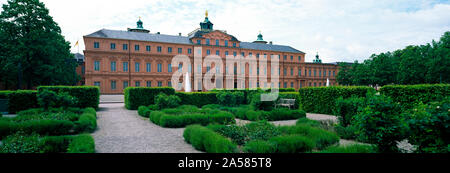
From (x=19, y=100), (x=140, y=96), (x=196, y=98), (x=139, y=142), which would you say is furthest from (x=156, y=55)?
(x=139, y=142)

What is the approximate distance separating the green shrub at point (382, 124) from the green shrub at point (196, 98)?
16414 mm

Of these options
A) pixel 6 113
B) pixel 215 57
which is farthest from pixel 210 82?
pixel 6 113

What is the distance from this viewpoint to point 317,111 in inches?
669

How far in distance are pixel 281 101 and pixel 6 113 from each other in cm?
1939

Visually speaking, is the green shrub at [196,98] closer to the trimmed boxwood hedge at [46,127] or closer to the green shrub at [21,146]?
the trimmed boxwood hedge at [46,127]

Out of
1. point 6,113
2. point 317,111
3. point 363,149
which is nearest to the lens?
point 363,149

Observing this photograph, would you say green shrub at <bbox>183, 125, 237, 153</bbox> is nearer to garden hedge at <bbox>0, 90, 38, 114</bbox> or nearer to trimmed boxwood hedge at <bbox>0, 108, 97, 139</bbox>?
trimmed boxwood hedge at <bbox>0, 108, 97, 139</bbox>

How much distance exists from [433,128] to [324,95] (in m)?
12.1

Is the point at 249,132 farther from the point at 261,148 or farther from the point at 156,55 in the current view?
the point at 156,55

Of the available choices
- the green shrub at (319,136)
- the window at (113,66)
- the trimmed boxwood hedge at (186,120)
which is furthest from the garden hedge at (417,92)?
the window at (113,66)

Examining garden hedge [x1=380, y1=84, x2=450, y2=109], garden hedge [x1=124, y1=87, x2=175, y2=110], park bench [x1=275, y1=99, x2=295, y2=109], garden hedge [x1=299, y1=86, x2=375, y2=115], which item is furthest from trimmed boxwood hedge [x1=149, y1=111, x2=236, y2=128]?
garden hedge [x1=380, y1=84, x2=450, y2=109]

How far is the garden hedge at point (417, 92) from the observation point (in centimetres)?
1073

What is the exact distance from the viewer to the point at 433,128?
4.58 metres

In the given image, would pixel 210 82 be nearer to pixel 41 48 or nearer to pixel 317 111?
pixel 41 48
